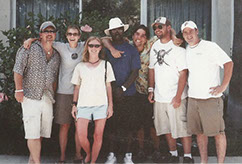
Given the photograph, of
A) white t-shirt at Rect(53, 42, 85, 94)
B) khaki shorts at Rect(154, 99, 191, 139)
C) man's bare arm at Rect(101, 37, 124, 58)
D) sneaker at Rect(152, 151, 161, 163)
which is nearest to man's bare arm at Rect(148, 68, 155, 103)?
khaki shorts at Rect(154, 99, 191, 139)

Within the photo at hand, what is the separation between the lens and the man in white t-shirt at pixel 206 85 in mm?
4680

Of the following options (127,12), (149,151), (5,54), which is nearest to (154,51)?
(149,151)

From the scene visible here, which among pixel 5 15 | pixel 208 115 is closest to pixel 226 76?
pixel 208 115

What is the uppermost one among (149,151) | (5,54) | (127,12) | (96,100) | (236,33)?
(127,12)

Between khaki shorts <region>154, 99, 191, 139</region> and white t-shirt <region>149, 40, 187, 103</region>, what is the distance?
0.10 m

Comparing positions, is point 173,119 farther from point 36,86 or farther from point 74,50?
point 36,86

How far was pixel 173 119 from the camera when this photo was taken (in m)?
5.10

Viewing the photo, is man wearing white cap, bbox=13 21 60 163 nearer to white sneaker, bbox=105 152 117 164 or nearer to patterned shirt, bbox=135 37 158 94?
white sneaker, bbox=105 152 117 164

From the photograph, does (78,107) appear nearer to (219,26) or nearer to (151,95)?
(151,95)

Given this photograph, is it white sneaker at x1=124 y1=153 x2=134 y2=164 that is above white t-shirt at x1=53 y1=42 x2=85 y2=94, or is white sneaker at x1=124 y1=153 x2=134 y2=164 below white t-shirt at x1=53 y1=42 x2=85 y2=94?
Answer: below

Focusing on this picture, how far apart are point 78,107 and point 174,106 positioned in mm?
1285

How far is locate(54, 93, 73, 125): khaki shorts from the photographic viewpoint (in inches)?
199

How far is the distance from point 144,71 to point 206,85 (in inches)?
41.9

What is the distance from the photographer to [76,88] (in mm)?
4941
